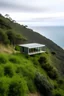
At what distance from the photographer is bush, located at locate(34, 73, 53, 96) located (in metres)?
30.6

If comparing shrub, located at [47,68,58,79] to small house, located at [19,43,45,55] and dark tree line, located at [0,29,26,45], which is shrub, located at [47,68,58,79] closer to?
small house, located at [19,43,45,55]

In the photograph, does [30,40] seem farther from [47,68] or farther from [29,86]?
[29,86]

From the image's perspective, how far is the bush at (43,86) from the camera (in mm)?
30562

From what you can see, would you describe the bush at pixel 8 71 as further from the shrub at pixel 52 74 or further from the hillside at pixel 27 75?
the shrub at pixel 52 74

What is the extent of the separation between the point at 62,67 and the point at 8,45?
11169 millimetres

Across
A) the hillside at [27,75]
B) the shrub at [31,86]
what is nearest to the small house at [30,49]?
the hillside at [27,75]

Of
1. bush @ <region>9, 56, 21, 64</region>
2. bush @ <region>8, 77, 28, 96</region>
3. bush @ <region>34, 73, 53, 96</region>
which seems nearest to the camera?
bush @ <region>8, 77, 28, 96</region>

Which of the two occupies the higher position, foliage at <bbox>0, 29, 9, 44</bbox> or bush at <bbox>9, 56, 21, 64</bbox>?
foliage at <bbox>0, 29, 9, 44</bbox>

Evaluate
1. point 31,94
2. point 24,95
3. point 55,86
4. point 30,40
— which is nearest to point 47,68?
point 55,86

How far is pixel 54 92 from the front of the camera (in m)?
31.1

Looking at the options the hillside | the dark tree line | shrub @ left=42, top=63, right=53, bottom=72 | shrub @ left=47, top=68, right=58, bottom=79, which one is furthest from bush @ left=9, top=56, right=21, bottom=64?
the dark tree line

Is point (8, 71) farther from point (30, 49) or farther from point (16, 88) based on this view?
point (30, 49)

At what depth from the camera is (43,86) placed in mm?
30766

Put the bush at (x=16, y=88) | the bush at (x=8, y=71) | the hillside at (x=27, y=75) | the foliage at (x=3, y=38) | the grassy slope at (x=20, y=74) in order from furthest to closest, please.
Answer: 1. the foliage at (x=3, y=38)
2. the bush at (x=8, y=71)
3. the grassy slope at (x=20, y=74)
4. the hillside at (x=27, y=75)
5. the bush at (x=16, y=88)
